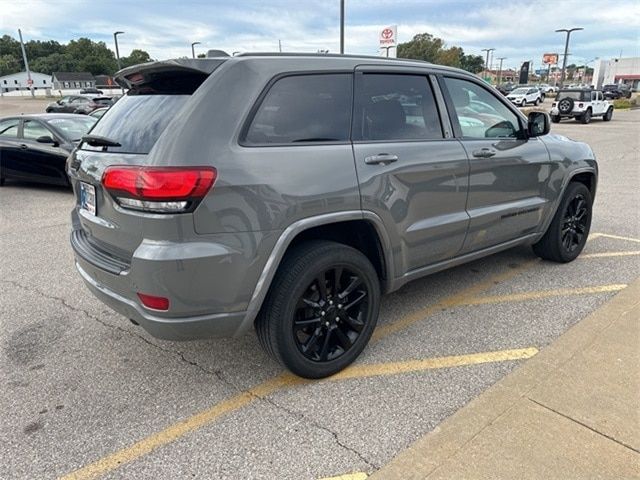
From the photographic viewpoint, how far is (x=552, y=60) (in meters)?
73.1

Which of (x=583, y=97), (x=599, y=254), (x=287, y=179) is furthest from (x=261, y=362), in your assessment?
(x=583, y=97)

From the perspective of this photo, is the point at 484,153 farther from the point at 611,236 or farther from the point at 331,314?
the point at 611,236

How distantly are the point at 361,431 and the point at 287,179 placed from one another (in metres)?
1.34

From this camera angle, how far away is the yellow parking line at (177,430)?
7.30 feet

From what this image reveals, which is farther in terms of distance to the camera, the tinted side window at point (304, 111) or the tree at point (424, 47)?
the tree at point (424, 47)

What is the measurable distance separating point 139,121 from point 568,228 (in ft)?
13.2

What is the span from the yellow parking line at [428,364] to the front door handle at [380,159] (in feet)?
4.17

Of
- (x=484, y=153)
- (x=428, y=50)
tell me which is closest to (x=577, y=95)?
(x=484, y=153)

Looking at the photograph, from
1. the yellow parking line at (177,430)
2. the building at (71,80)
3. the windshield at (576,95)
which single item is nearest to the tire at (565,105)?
the windshield at (576,95)

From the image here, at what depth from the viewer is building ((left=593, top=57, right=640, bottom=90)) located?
272 ft

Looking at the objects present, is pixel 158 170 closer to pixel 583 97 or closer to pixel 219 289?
pixel 219 289

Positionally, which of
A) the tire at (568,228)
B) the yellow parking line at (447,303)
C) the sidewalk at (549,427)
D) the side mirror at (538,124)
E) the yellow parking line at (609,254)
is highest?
the side mirror at (538,124)

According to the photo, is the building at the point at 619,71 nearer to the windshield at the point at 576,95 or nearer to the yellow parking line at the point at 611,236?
the windshield at the point at 576,95

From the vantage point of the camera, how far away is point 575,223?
4.79m
